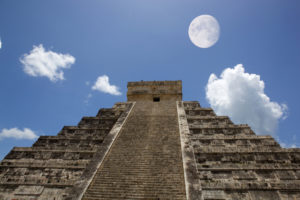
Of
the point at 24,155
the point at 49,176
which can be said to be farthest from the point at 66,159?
the point at 24,155

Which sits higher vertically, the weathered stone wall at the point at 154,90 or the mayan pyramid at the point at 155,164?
the weathered stone wall at the point at 154,90

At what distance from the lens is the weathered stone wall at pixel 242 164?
5445 mm

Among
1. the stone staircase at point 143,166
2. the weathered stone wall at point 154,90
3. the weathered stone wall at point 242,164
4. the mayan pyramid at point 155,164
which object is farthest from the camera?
the weathered stone wall at point 154,90

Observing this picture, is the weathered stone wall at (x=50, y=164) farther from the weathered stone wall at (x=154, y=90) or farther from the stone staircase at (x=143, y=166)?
the weathered stone wall at (x=154, y=90)

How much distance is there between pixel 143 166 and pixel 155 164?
1.49 ft

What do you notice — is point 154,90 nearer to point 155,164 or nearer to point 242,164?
point 155,164

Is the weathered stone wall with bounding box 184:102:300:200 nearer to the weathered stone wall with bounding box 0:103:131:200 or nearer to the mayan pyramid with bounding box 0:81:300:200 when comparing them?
the mayan pyramid with bounding box 0:81:300:200

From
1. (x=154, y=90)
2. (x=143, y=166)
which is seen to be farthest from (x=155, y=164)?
(x=154, y=90)

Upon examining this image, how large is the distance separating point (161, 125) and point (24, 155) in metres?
6.82

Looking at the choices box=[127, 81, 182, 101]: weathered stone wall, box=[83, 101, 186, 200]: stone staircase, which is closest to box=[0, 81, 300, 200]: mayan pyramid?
box=[83, 101, 186, 200]: stone staircase

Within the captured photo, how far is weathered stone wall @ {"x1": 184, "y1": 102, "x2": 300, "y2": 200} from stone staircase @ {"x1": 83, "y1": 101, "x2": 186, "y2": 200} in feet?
3.27

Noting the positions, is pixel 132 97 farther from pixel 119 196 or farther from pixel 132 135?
pixel 119 196

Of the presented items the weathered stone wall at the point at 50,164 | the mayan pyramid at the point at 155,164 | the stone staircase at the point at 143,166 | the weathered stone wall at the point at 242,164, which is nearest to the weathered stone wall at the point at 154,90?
the mayan pyramid at the point at 155,164

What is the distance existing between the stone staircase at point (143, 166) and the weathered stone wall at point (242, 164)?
1.00 metres
